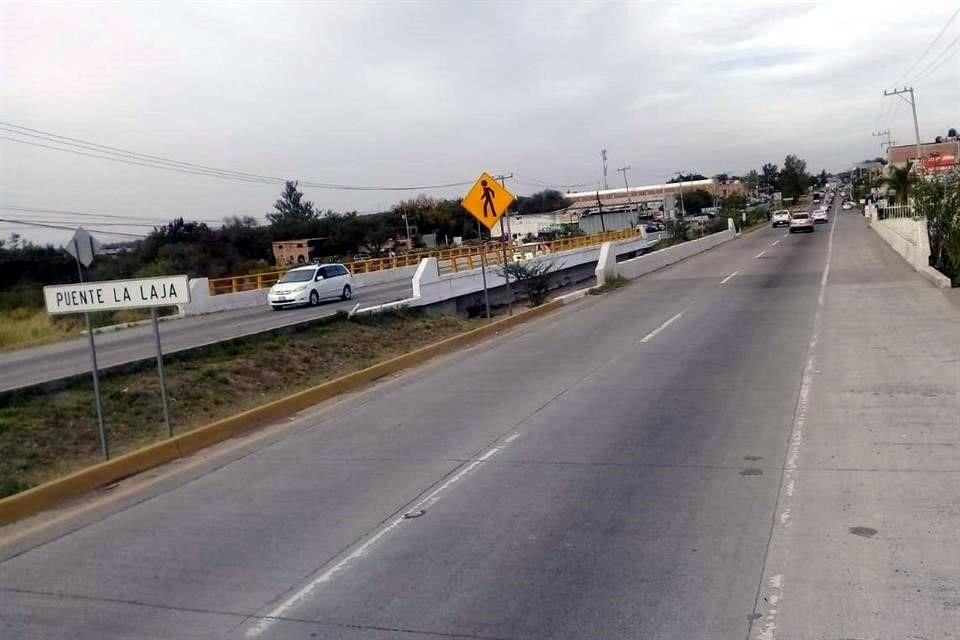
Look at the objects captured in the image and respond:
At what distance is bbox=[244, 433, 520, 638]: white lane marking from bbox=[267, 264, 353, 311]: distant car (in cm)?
2737

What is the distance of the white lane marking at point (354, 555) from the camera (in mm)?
6086

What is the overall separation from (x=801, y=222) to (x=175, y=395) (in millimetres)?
64845

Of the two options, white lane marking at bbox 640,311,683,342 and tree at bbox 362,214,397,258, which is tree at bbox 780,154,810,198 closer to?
tree at bbox 362,214,397,258

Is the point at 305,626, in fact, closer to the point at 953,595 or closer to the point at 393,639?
the point at 393,639

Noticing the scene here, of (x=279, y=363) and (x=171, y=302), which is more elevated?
(x=171, y=302)

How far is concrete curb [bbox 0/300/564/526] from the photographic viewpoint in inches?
374

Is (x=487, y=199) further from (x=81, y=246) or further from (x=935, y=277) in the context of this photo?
(x=935, y=277)

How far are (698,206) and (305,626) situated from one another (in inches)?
6440

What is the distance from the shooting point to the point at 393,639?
564 cm

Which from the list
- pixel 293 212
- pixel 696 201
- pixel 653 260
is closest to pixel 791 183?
pixel 696 201

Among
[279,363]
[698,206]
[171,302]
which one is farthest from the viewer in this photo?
[698,206]

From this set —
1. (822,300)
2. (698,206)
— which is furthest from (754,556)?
(698,206)

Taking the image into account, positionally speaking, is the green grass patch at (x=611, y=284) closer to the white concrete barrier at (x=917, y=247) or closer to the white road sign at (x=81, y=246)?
the white concrete barrier at (x=917, y=247)

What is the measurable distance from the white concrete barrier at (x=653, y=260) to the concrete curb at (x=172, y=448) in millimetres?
19174
